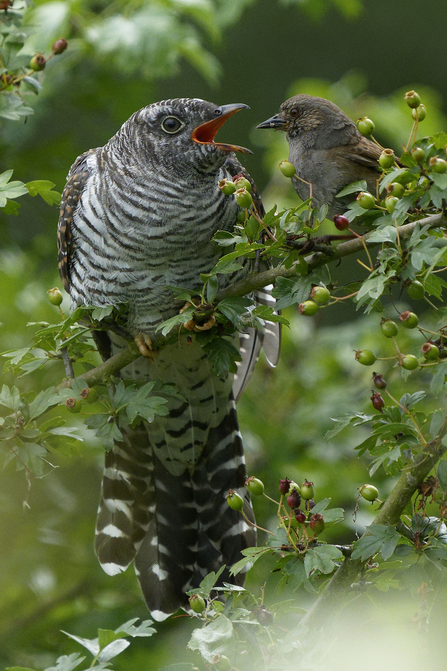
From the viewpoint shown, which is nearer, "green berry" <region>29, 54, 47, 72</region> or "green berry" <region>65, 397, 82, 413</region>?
"green berry" <region>65, 397, 82, 413</region>

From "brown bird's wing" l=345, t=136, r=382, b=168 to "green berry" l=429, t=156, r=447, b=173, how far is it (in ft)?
1.92

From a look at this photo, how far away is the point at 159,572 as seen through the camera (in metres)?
2.63

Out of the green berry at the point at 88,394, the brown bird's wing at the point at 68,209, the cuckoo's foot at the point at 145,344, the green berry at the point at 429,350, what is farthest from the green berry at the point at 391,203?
the brown bird's wing at the point at 68,209

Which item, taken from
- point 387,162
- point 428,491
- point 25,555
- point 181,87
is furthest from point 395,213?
point 181,87

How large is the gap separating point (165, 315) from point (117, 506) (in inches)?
28.8

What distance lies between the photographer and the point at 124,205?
2377 mm

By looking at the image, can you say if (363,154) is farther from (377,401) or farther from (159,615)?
(159,615)

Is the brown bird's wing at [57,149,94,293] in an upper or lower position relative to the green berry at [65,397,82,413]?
upper

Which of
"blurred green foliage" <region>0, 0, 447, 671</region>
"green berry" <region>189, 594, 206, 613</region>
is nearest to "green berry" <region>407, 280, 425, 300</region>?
"green berry" <region>189, 594, 206, 613</region>

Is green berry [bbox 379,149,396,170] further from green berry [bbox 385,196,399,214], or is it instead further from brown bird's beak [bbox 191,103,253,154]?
brown bird's beak [bbox 191,103,253,154]

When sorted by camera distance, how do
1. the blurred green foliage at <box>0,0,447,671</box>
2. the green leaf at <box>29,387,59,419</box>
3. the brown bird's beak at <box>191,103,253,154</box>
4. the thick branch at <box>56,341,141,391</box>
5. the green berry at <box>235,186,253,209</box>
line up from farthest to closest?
the blurred green foliage at <box>0,0,447,671</box>, the brown bird's beak at <box>191,103,253,154</box>, the thick branch at <box>56,341,141,391</box>, the green leaf at <box>29,387,59,419</box>, the green berry at <box>235,186,253,209</box>

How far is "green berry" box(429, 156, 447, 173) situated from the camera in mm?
1397

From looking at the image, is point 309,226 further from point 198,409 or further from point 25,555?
point 25,555

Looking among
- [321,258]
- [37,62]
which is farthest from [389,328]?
→ [37,62]
